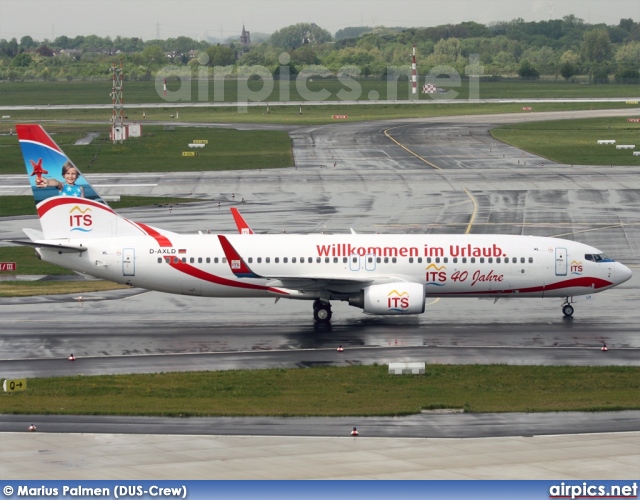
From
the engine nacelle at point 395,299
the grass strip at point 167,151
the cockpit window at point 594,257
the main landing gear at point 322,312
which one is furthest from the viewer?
the grass strip at point 167,151

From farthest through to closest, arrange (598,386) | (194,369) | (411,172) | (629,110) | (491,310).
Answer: (629,110) < (411,172) < (491,310) < (194,369) < (598,386)

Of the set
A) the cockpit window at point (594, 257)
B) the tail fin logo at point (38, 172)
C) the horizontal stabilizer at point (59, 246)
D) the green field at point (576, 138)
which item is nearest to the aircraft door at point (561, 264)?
the cockpit window at point (594, 257)

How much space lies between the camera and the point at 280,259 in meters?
51.2

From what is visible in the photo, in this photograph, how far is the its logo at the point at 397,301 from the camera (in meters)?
49.3

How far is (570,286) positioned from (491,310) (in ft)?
14.7

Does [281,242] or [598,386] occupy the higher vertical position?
[281,242]

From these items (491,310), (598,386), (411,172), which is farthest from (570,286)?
(411,172)

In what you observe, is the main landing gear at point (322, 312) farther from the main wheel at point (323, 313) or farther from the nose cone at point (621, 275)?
the nose cone at point (621, 275)

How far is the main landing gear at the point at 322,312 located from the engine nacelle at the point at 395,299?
88.8 inches

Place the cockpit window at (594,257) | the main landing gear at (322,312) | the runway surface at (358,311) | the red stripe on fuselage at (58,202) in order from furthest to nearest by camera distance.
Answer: the cockpit window at (594,257), the red stripe on fuselage at (58,202), the main landing gear at (322,312), the runway surface at (358,311)

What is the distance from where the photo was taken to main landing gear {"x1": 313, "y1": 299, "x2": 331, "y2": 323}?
51.4 meters

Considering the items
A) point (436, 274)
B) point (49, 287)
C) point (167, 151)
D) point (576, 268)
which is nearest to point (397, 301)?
point (436, 274)

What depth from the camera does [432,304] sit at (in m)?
55.8

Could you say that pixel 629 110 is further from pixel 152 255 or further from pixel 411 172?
pixel 152 255
